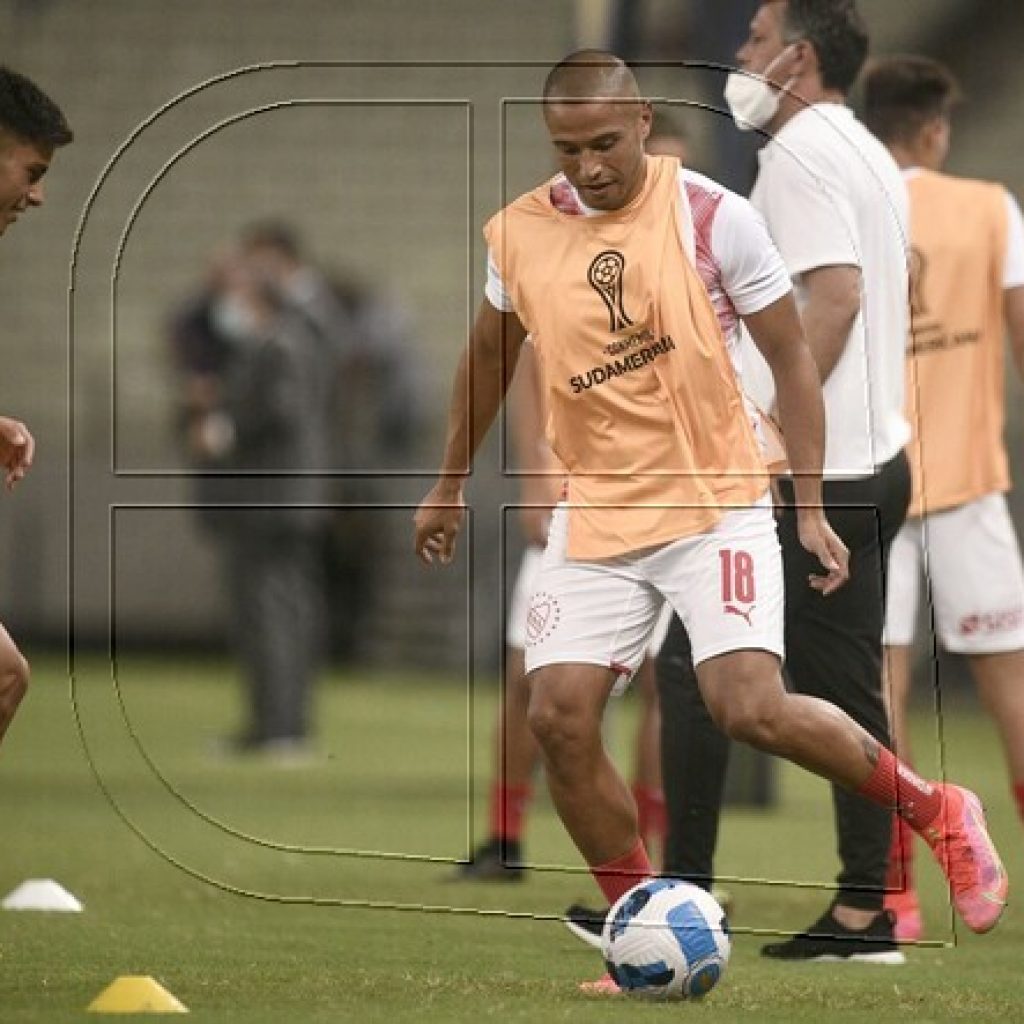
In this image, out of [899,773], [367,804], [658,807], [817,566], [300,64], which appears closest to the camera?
[899,773]

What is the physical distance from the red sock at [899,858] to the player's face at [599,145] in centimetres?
193

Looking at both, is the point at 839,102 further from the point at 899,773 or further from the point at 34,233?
the point at 34,233

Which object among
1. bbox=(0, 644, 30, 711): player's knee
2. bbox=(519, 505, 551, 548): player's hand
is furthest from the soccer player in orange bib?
bbox=(519, 505, 551, 548): player's hand

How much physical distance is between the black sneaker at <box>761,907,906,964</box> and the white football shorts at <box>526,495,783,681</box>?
114cm

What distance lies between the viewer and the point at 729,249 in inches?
254

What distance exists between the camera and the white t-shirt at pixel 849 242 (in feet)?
23.5

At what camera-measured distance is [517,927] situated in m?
7.92

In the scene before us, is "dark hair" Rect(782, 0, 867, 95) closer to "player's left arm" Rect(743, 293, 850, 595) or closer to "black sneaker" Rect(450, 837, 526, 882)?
"player's left arm" Rect(743, 293, 850, 595)

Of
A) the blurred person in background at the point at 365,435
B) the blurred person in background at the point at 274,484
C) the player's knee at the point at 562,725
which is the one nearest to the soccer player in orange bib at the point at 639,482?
the player's knee at the point at 562,725

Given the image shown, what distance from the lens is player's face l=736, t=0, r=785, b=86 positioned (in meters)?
7.46

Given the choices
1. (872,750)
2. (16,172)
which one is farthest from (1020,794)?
(16,172)

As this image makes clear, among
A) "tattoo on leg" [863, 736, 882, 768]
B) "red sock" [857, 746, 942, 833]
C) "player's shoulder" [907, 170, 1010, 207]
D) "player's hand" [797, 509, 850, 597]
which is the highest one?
"player's shoulder" [907, 170, 1010, 207]

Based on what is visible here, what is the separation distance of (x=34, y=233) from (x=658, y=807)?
56.3ft

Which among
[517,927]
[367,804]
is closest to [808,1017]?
[517,927]
